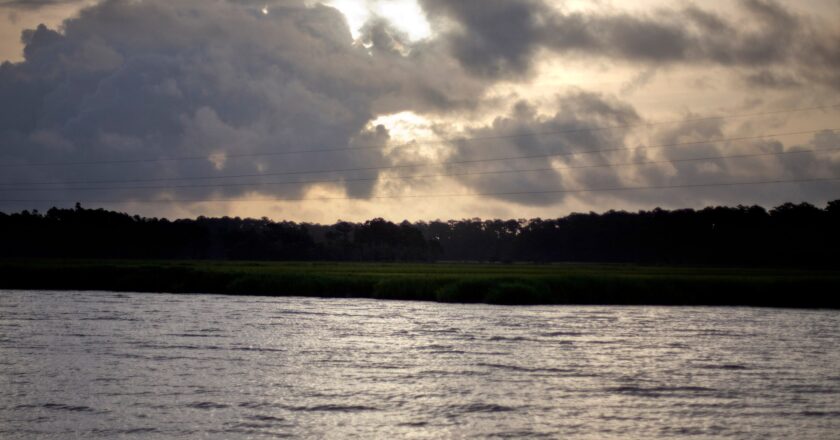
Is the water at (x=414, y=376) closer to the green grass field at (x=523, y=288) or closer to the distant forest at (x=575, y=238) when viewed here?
the green grass field at (x=523, y=288)

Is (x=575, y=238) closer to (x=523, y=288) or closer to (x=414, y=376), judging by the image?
(x=523, y=288)

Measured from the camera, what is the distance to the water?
876 inches

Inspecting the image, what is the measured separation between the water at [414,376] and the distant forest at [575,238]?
233 ft

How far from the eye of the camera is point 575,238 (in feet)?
579

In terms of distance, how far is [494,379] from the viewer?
1154 inches

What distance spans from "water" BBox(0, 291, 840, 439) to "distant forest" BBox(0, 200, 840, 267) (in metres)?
70.9

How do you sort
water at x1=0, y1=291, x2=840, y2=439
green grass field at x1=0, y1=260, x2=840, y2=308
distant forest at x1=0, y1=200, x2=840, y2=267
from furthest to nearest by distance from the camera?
distant forest at x1=0, y1=200, x2=840, y2=267 < green grass field at x1=0, y1=260, x2=840, y2=308 < water at x1=0, y1=291, x2=840, y2=439

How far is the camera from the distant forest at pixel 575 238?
118875 millimetres

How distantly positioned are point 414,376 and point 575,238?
14990cm

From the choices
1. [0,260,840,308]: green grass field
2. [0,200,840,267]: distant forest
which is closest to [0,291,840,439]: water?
[0,260,840,308]: green grass field

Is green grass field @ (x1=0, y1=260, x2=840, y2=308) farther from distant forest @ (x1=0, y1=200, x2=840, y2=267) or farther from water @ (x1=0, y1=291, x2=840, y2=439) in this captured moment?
distant forest @ (x1=0, y1=200, x2=840, y2=267)

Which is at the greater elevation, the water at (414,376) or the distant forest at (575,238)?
the distant forest at (575,238)

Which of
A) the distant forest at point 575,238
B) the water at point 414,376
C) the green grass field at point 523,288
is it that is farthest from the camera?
the distant forest at point 575,238

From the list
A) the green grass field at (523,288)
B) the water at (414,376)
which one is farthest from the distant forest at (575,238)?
the water at (414,376)
